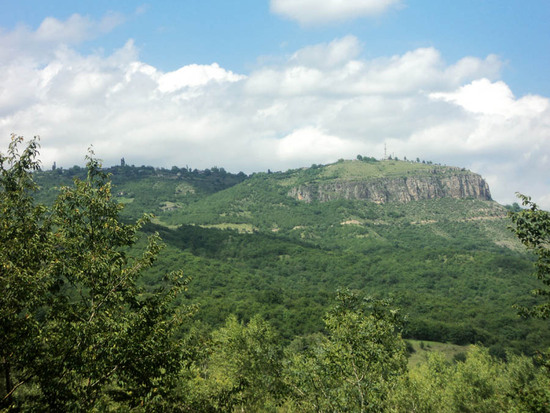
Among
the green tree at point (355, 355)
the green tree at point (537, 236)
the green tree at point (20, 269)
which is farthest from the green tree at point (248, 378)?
the green tree at point (537, 236)

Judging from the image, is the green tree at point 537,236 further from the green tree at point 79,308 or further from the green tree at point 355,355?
the green tree at point 79,308

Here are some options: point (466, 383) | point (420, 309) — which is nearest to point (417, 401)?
point (466, 383)

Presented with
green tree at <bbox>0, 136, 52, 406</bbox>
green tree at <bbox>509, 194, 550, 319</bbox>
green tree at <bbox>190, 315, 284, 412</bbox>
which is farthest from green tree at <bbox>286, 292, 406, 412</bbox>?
green tree at <bbox>0, 136, 52, 406</bbox>

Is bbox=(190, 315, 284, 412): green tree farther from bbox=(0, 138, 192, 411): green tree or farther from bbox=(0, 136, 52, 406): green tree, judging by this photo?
bbox=(0, 136, 52, 406): green tree

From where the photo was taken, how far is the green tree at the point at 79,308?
463 inches

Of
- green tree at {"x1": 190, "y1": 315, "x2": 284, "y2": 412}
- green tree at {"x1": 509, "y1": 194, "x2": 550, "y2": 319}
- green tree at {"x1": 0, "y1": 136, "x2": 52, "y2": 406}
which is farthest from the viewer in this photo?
green tree at {"x1": 509, "y1": 194, "x2": 550, "y2": 319}

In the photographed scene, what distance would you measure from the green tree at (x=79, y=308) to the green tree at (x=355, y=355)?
7609 mm

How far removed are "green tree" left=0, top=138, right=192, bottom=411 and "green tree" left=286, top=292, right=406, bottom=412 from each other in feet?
25.0

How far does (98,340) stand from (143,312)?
7.21ft

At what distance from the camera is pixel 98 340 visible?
12055 mm

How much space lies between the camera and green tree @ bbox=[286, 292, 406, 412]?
62.0 feet

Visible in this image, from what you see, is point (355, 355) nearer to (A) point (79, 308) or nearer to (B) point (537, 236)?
(B) point (537, 236)

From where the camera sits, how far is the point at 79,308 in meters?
14.1

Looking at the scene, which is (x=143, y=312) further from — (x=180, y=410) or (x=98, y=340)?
(x=180, y=410)
